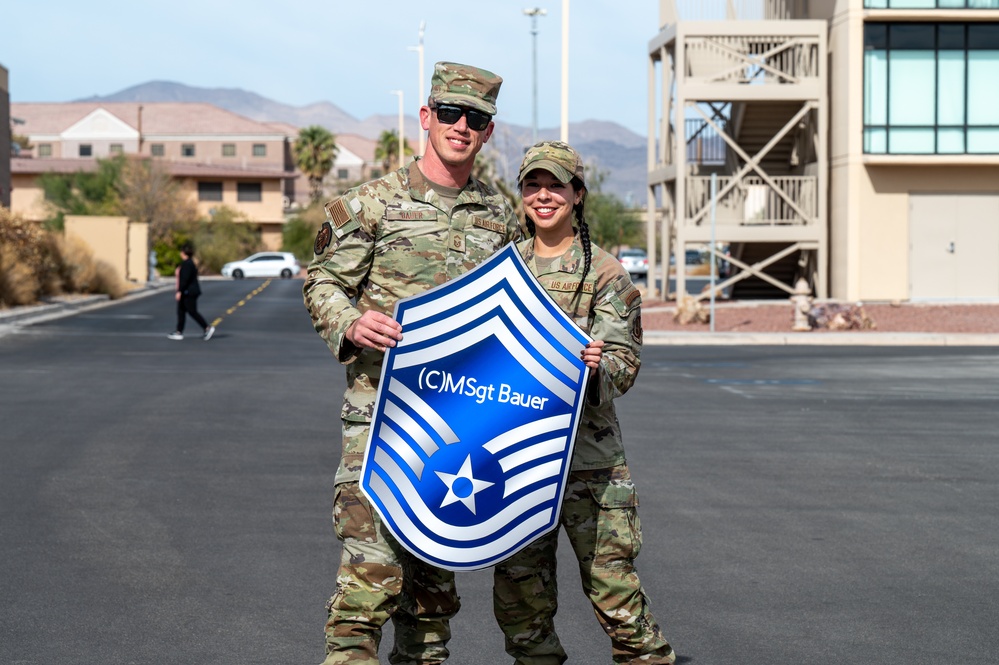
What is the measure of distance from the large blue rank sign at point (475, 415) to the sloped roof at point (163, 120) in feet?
345

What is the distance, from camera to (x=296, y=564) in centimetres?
739

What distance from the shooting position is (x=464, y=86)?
4562 millimetres

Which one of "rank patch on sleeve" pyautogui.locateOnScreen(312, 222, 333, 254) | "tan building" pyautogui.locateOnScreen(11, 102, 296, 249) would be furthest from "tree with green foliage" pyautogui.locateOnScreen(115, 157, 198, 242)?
"rank patch on sleeve" pyautogui.locateOnScreen(312, 222, 333, 254)

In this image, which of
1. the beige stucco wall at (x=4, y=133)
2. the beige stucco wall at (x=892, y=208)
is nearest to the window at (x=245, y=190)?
the beige stucco wall at (x=4, y=133)

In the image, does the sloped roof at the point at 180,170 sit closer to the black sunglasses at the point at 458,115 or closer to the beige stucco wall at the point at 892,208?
the beige stucco wall at the point at 892,208

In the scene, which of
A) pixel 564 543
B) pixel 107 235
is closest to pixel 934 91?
pixel 564 543

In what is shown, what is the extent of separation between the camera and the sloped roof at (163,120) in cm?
10869

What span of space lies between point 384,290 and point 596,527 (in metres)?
1.04

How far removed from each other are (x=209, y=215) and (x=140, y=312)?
5497cm

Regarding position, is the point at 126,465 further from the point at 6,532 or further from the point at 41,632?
the point at 41,632

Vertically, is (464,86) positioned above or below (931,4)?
below

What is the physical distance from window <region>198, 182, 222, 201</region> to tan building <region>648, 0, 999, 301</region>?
6217cm

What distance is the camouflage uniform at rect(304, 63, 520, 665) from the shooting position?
14.4 feet

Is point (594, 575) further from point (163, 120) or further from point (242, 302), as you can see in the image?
point (163, 120)
